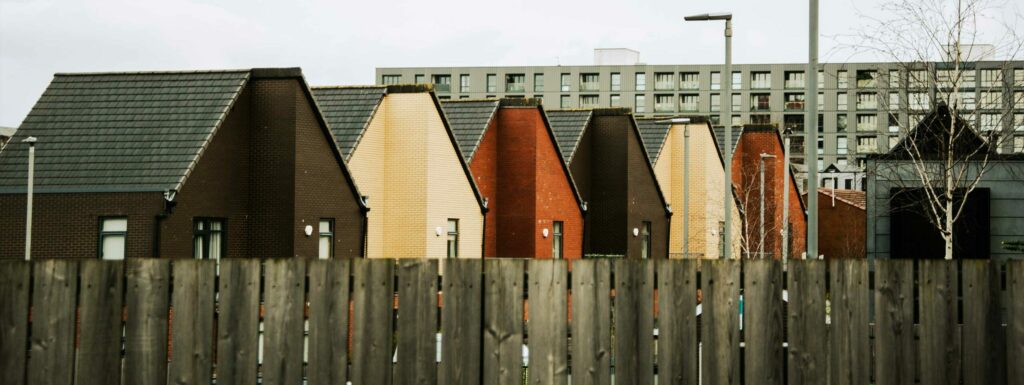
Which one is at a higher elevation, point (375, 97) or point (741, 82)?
point (741, 82)

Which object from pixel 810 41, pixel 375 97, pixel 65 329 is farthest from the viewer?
pixel 375 97

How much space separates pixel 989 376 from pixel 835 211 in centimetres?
6817

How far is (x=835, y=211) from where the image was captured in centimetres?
7412

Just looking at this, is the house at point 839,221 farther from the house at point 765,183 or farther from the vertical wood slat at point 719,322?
the vertical wood slat at point 719,322

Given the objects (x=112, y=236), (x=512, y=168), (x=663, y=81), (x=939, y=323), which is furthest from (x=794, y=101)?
(x=939, y=323)

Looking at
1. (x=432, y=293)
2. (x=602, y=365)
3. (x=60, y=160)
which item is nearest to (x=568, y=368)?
(x=602, y=365)

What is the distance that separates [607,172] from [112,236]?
25.0 meters

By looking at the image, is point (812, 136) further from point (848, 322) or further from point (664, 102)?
point (664, 102)

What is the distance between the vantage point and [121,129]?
28.7 meters

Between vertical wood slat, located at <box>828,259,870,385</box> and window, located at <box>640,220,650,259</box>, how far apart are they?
41.8 meters

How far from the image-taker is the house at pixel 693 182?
181 feet

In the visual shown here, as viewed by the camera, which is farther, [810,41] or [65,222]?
[65,222]

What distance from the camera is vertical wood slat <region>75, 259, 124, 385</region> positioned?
7.93 m

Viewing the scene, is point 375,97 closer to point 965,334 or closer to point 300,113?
point 300,113
